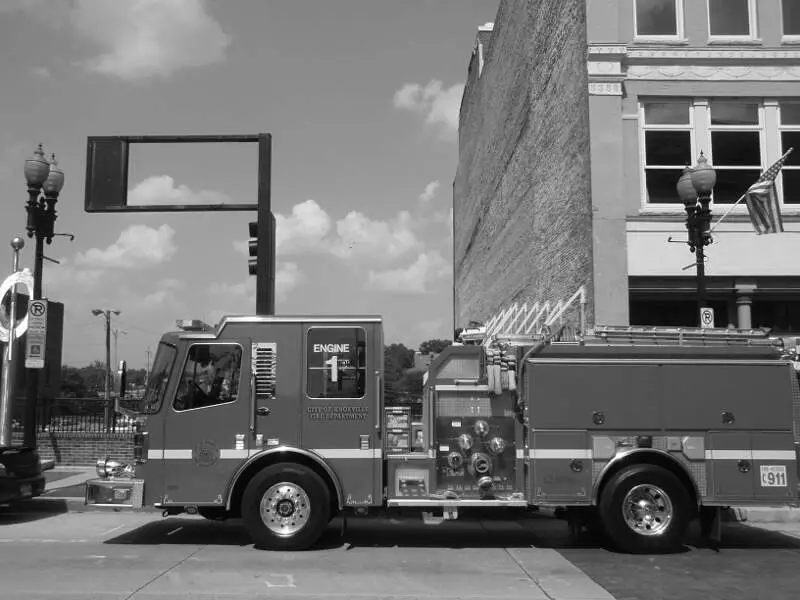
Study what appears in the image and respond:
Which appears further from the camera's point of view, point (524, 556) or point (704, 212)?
point (704, 212)

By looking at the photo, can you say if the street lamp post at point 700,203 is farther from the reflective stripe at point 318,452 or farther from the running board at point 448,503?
the reflective stripe at point 318,452

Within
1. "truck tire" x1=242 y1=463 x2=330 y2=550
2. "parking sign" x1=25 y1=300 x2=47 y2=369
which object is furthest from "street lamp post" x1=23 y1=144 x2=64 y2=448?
"truck tire" x1=242 y1=463 x2=330 y2=550

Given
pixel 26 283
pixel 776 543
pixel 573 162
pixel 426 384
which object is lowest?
pixel 776 543

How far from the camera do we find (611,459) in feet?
30.4

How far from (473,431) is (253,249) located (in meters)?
5.07

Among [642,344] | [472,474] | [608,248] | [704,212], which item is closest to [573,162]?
[608,248]

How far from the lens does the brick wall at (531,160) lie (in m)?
18.5

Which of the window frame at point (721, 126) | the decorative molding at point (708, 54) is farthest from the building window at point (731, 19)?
the window frame at point (721, 126)

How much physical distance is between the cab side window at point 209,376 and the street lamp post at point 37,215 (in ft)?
19.1

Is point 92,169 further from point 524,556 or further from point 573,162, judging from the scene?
point 573,162

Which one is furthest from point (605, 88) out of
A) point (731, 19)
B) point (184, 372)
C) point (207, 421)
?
point (207, 421)

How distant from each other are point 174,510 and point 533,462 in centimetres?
436

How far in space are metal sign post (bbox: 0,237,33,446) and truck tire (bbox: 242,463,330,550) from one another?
5.91 m

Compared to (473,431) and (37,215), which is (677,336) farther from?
(37,215)
